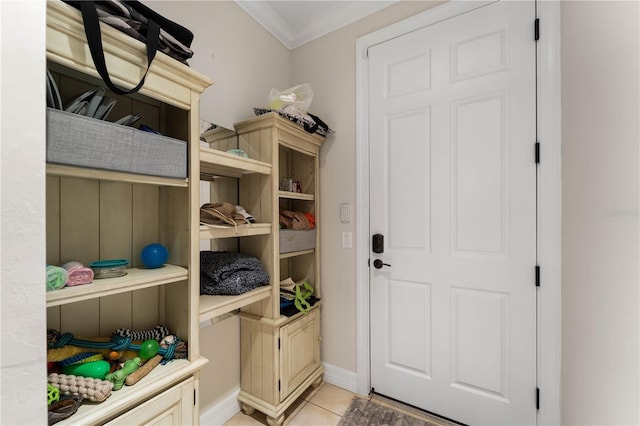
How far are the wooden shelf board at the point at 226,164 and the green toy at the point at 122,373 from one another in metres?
0.81

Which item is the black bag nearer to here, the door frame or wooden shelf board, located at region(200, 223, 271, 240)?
wooden shelf board, located at region(200, 223, 271, 240)

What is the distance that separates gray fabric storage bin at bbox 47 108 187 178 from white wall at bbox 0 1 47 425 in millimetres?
85

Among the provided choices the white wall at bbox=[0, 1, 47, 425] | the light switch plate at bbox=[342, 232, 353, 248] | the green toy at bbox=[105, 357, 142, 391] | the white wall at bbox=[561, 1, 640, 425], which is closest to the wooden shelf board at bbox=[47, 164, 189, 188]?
the white wall at bbox=[0, 1, 47, 425]

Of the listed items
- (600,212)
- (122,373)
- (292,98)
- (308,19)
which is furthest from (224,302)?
(308,19)

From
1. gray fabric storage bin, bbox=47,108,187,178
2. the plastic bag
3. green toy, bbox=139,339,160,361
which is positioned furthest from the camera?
the plastic bag

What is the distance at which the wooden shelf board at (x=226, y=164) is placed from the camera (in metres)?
1.20

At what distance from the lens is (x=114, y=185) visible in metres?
1.10

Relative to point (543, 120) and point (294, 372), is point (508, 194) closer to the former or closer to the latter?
point (543, 120)

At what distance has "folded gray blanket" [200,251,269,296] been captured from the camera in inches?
53.6

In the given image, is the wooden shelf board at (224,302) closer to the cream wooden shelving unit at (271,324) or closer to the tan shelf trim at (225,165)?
the cream wooden shelving unit at (271,324)

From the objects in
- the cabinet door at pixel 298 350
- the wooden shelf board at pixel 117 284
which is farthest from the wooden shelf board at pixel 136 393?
the cabinet door at pixel 298 350

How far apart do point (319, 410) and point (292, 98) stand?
201cm

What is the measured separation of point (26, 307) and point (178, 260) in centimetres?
52

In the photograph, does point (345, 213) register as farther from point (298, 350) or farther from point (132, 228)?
point (132, 228)
